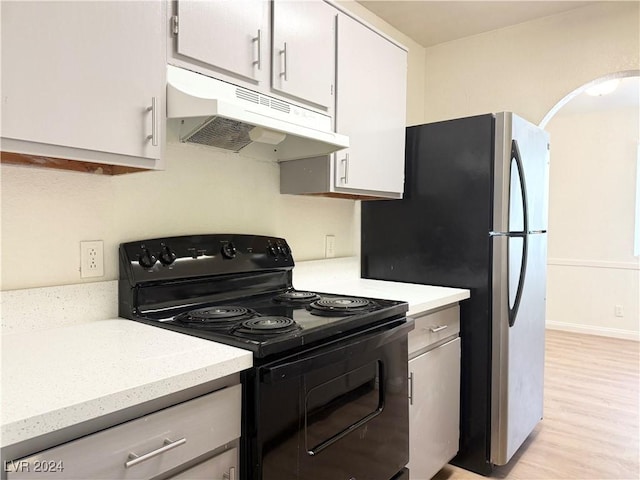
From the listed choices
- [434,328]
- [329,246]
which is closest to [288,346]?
[434,328]

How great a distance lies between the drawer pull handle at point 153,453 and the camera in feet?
2.91

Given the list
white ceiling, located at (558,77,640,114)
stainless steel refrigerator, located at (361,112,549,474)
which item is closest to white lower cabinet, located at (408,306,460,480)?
stainless steel refrigerator, located at (361,112,549,474)

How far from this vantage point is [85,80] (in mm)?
1121

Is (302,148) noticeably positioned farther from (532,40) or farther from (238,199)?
(532,40)

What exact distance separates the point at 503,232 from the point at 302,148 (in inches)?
39.2

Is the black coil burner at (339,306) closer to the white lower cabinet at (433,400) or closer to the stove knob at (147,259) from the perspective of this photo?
the white lower cabinet at (433,400)

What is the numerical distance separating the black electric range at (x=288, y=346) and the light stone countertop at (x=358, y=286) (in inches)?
9.2

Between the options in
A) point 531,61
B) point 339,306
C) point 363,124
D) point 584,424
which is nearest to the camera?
point 339,306

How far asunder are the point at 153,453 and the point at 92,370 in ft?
0.74

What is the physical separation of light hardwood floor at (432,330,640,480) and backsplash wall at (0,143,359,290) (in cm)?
152

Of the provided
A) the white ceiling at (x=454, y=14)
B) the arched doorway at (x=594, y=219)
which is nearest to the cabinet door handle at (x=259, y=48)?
the white ceiling at (x=454, y=14)

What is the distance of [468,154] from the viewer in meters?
2.17

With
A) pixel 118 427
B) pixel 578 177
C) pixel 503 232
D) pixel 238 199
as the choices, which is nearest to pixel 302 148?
pixel 238 199

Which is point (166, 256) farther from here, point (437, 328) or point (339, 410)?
point (437, 328)
